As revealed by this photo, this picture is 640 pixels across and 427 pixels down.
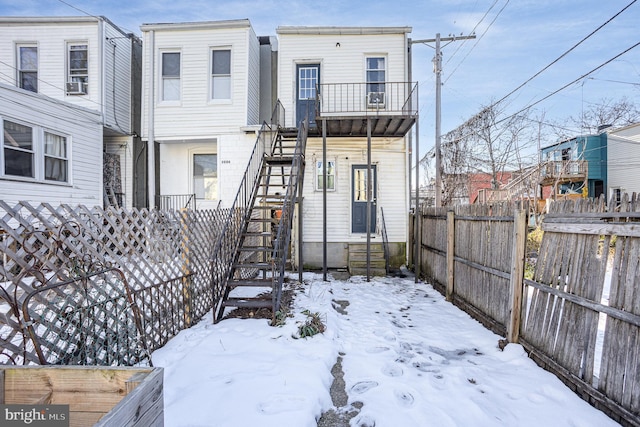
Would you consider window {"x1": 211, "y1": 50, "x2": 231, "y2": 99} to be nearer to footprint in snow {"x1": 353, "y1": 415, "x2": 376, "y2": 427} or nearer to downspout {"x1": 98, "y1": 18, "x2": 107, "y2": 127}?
downspout {"x1": 98, "y1": 18, "x2": 107, "y2": 127}

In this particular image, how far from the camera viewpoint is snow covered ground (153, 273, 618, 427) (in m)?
2.66

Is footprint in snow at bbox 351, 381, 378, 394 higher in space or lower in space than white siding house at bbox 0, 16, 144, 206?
lower

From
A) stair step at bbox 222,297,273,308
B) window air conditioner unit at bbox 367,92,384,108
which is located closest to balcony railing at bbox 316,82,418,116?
window air conditioner unit at bbox 367,92,384,108

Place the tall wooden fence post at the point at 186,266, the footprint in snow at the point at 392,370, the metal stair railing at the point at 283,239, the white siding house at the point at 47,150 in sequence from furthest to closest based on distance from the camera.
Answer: the white siding house at the point at 47,150 < the metal stair railing at the point at 283,239 < the tall wooden fence post at the point at 186,266 < the footprint in snow at the point at 392,370

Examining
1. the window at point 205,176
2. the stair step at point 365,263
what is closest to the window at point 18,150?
the window at point 205,176

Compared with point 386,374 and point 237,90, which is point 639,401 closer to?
point 386,374

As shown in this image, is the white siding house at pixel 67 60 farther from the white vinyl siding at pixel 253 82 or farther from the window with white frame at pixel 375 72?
the window with white frame at pixel 375 72

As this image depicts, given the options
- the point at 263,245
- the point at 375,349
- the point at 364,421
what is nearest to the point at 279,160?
the point at 263,245

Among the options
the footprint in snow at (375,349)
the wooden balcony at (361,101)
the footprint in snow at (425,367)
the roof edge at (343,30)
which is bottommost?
the footprint in snow at (375,349)

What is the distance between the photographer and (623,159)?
20016 mm

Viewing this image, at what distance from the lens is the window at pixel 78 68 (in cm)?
998

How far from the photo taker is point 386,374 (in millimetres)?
3412

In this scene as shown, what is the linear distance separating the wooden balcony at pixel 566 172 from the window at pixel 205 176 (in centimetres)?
1900

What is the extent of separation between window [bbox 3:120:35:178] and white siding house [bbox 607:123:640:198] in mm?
26965
